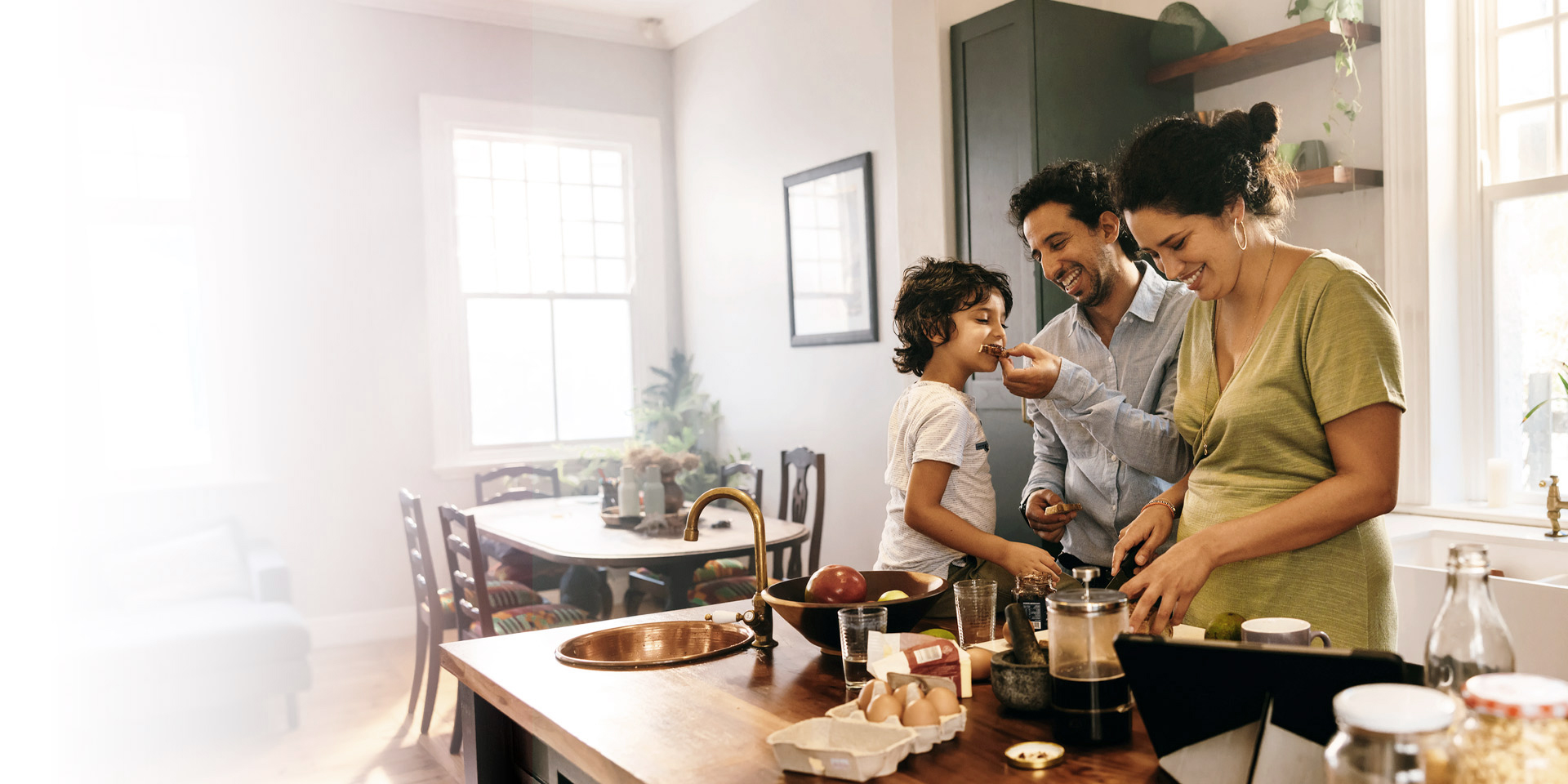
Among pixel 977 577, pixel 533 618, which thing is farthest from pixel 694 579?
pixel 977 577

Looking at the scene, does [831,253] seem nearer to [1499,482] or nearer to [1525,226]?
[1525,226]

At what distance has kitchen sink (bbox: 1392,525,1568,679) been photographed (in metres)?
2.36

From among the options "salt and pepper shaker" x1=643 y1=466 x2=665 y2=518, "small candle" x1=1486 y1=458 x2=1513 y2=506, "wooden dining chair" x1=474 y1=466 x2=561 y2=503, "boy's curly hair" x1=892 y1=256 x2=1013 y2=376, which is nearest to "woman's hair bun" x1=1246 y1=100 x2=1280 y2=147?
"boy's curly hair" x1=892 y1=256 x2=1013 y2=376

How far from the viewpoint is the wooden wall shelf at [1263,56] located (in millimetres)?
3150

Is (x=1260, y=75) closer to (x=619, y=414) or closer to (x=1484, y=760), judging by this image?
(x=1484, y=760)

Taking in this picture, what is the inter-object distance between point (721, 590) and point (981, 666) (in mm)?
2861

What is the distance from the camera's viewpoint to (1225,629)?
1290 millimetres

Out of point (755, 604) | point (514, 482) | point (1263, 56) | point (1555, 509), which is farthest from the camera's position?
point (514, 482)

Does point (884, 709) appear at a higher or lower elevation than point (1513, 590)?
higher

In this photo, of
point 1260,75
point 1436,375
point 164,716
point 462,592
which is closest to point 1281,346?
point 1436,375

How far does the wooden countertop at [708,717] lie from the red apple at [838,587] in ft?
0.33

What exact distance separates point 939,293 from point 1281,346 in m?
0.77

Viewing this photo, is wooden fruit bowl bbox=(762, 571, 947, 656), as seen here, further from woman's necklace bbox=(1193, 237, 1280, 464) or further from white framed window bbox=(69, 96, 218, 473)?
white framed window bbox=(69, 96, 218, 473)

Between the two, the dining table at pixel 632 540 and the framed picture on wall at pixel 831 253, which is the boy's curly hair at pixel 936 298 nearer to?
the dining table at pixel 632 540
